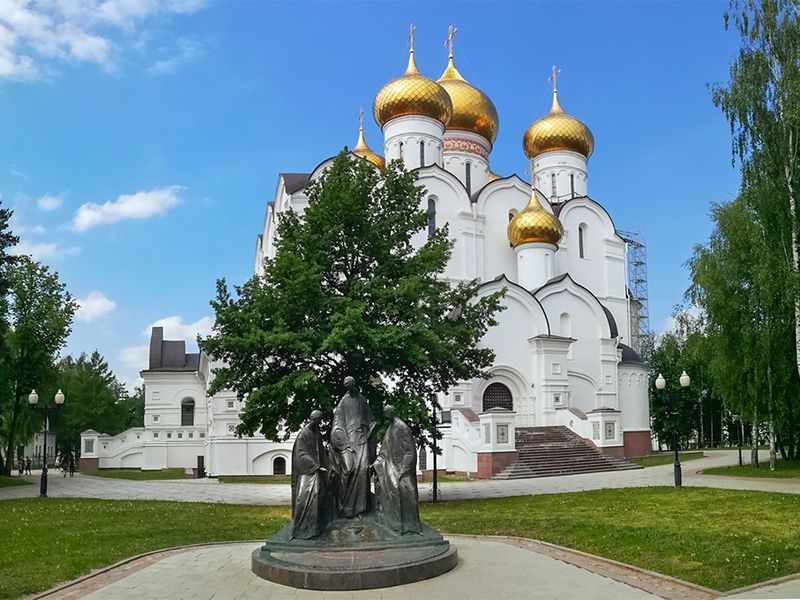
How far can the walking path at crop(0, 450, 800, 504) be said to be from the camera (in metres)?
20.4

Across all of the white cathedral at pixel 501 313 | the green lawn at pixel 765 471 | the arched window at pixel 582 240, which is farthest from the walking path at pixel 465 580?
the arched window at pixel 582 240

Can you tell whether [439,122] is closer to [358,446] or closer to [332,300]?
[332,300]

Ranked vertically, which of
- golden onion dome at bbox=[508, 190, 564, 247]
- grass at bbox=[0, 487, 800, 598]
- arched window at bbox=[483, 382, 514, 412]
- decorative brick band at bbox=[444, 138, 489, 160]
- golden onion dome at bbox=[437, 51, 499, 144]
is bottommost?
grass at bbox=[0, 487, 800, 598]

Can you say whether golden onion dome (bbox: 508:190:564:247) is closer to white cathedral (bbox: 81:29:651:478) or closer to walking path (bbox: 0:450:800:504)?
white cathedral (bbox: 81:29:651:478)

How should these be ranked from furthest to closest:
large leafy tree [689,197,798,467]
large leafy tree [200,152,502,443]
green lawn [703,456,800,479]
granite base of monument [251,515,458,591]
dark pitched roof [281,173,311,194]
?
1. dark pitched roof [281,173,311,194]
2. green lawn [703,456,800,479]
3. large leafy tree [689,197,798,467]
4. large leafy tree [200,152,502,443]
5. granite base of monument [251,515,458,591]

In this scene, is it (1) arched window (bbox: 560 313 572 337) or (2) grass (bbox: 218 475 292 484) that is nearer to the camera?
(2) grass (bbox: 218 475 292 484)

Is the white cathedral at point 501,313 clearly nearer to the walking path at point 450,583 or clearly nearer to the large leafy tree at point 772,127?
the large leafy tree at point 772,127

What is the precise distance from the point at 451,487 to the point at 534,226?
16346 mm

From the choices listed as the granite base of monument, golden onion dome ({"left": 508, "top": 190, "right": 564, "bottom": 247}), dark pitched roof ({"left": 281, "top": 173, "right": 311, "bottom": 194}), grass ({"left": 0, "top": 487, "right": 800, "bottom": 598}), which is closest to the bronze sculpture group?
the granite base of monument

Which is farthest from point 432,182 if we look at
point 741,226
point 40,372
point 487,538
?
point 487,538

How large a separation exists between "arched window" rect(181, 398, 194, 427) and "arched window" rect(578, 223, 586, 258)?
74.4 ft

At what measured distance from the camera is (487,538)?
12.6 metres

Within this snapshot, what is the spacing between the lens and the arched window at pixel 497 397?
32.4 meters

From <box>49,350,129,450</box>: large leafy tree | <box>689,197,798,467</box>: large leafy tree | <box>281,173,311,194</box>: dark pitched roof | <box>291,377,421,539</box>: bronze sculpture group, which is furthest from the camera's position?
<box>49,350,129,450</box>: large leafy tree
